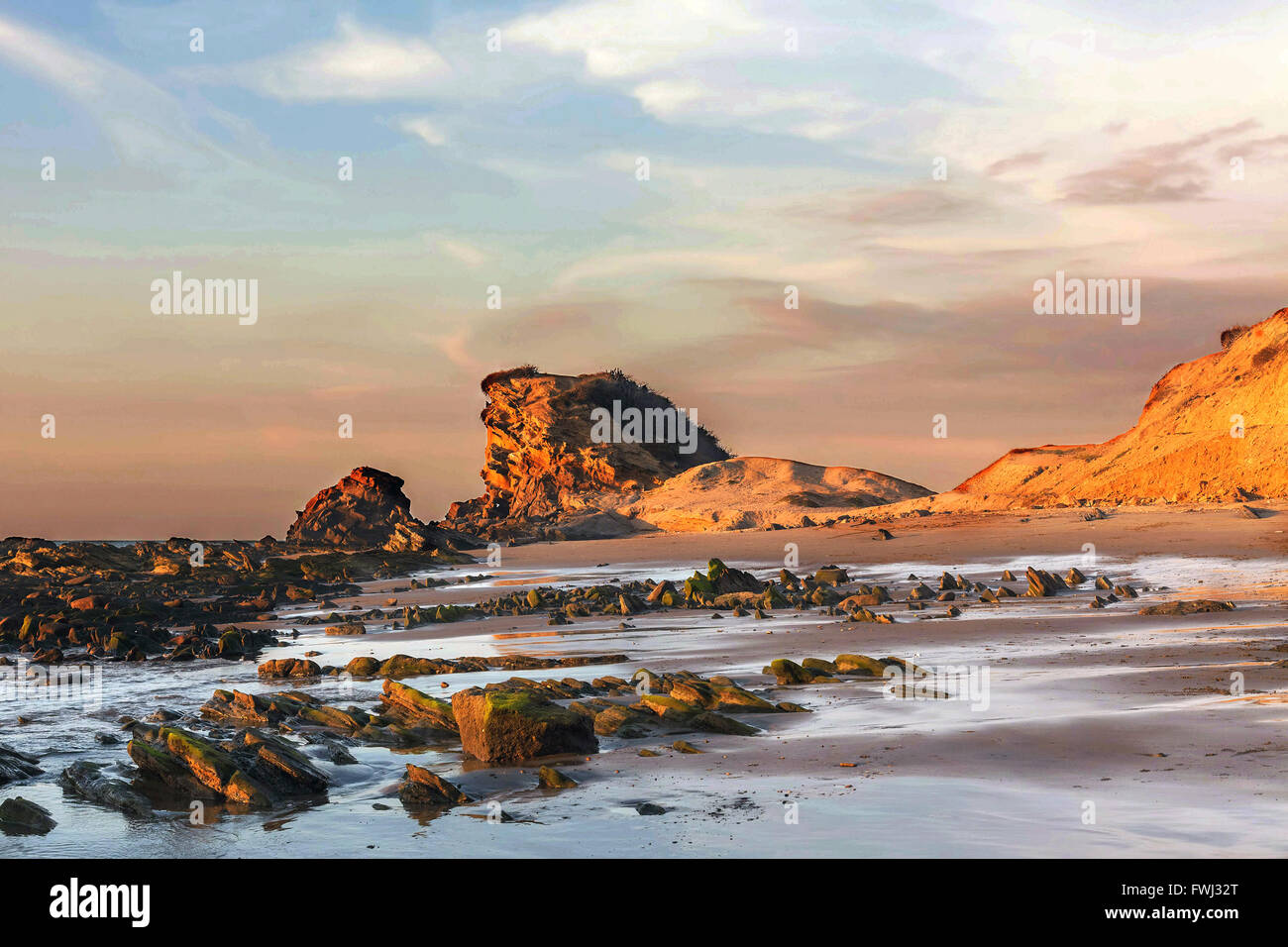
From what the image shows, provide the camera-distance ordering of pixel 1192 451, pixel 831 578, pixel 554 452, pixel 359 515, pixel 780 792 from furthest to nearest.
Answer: pixel 554 452
pixel 359 515
pixel 1192 451
pixel 831 578
pixel 780 792

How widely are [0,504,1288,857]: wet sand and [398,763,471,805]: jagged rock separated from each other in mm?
173

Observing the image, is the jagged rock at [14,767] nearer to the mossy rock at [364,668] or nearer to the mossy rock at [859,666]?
the mossy rock at [364,668]

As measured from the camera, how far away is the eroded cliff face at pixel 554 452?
Answer: 89562 mm

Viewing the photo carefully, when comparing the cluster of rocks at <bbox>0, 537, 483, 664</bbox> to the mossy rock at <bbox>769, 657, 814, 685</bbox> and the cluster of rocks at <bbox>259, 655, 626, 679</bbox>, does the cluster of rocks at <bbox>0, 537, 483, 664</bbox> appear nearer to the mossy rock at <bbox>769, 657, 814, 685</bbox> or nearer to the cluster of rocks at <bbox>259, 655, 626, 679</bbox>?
the cluster of rocks at <bbox>259, 655, 626, 679</bbox>

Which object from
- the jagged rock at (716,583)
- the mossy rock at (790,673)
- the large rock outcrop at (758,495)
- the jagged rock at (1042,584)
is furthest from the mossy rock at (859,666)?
the large rock outcrop at (758,495)

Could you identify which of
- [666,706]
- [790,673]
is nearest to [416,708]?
[666,706]

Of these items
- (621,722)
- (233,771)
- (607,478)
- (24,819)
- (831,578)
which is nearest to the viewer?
(24,819)

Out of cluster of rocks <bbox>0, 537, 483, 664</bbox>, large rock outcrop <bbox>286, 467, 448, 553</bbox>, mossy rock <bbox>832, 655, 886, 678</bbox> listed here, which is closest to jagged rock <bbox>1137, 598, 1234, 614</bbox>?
mossy rock <bbox>832, 655, 886, 678</bbox>

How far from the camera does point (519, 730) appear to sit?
10.6m

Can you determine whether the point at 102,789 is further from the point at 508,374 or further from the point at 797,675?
the point at 508,374

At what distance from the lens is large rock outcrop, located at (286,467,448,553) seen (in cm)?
7812

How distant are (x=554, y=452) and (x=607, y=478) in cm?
523

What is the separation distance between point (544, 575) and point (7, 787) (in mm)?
32220
